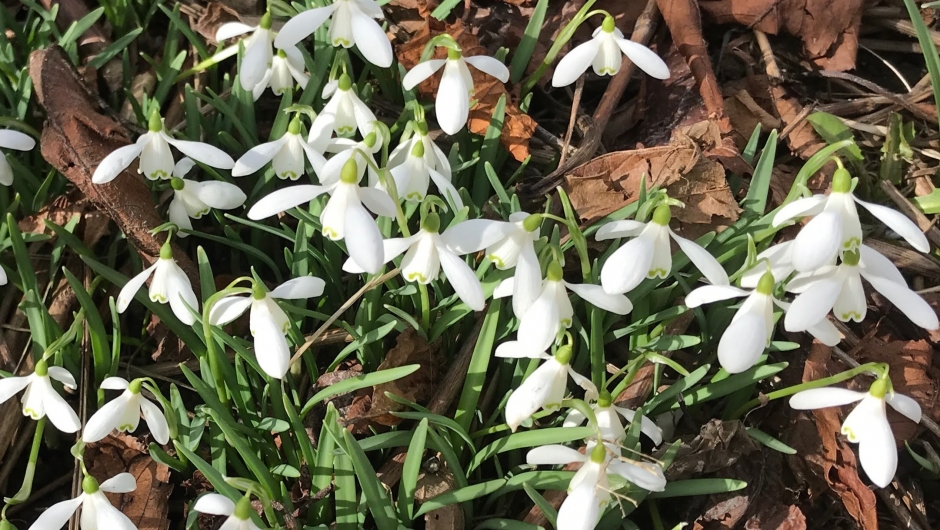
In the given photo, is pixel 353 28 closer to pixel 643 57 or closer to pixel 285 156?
pixel 285 156

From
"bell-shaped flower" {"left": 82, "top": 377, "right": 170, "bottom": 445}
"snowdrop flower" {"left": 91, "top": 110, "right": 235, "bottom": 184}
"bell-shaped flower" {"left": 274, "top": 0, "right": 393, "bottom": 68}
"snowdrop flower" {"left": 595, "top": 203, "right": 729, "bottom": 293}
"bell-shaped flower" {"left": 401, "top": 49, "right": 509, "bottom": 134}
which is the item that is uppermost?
"bell-shaped flower" {"left": 274, "top": 0, "right": 393, "bottom": 68}

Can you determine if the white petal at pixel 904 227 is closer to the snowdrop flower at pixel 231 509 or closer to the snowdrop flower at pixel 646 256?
the snowdrop flower at pixel 646 256

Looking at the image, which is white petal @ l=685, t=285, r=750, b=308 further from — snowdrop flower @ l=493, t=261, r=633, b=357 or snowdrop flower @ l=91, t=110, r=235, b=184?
snowdrop flower @ l=91, t=110, r=235, b=184

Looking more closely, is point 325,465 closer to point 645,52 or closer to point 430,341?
point 430,341

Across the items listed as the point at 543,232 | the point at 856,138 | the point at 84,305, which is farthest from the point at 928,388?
the point at 84,305

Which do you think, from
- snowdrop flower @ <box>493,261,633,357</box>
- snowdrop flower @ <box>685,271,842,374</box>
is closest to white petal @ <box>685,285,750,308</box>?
snowdrop flower @ <box>685,271,842,374</box>

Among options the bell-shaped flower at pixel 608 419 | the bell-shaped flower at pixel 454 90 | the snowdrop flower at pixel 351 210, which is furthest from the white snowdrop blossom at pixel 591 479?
the bell-shaped flower at pixel 454 90
